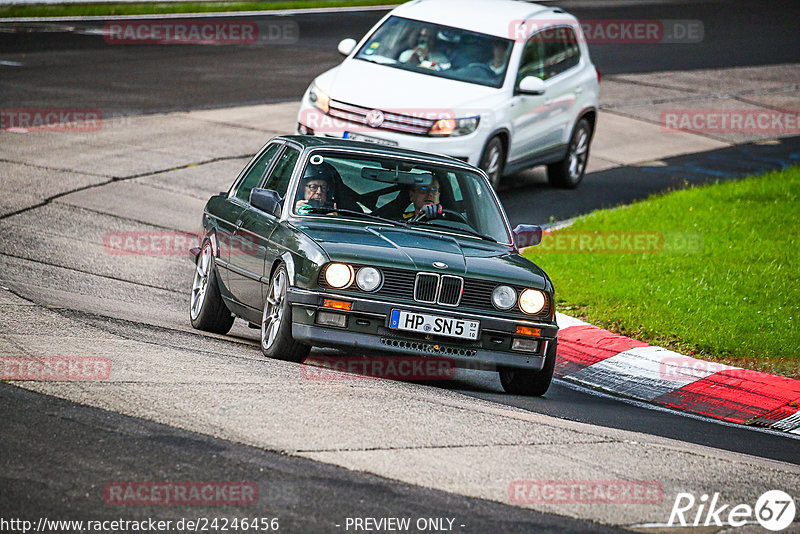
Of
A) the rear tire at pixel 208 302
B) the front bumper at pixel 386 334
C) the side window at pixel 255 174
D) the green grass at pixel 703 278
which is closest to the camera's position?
the front bumper at pixel 386 334

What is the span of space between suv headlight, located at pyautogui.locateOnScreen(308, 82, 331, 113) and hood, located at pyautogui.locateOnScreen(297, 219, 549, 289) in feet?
18.4

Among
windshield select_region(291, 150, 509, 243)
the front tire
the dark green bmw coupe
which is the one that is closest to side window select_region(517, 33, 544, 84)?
the dark green bmw coupe

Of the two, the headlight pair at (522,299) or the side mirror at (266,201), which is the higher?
the side mirror at (266,201)

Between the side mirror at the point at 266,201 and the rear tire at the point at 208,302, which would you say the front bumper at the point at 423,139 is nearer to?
the rear tire at the point at 208,302

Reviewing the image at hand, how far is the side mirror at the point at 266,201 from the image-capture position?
8.67 m

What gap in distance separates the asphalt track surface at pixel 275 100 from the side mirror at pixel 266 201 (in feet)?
5.82

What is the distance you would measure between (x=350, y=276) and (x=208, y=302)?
202cm

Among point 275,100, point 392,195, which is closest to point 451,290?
point 392,195

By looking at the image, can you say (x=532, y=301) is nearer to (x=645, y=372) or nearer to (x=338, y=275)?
(x=338, y=275)

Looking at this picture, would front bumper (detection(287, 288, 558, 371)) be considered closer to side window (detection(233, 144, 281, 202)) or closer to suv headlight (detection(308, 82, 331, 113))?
side window (detection(233, 144, 281, 202))

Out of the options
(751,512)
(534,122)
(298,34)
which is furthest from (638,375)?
(298,34)

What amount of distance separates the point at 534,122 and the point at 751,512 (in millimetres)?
9984

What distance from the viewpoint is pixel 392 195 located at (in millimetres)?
8984

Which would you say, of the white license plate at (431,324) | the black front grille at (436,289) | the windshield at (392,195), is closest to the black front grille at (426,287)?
the black front grille at (436,289)
